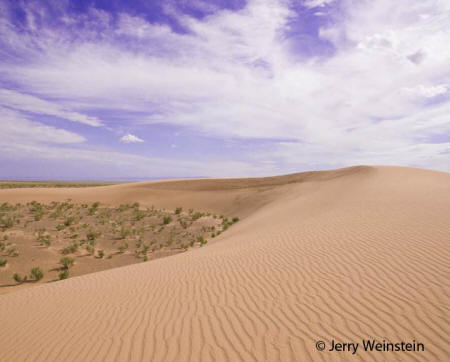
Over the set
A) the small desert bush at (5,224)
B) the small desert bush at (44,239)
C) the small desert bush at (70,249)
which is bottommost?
the small desert bush at (70,249)

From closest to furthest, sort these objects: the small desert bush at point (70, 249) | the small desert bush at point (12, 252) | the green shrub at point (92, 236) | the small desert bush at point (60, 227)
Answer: the small desert bush at point (12, 252) → the small desert bush at point (70, 249) → the green shrub at point (92, 236) → the small desert bush at point (60, 227)

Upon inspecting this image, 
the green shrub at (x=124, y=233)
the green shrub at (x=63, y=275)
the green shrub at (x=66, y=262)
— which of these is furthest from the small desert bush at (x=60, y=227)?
the green shrub at (x=63, y=275)

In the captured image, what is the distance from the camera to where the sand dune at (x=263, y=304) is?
3.31 meters

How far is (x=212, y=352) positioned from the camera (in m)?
3.24

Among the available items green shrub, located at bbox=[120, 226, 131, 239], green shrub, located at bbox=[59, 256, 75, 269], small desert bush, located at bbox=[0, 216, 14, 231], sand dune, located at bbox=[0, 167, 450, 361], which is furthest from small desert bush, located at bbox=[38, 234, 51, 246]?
sand dune, located at bbox=[0, 167, 450, 361]

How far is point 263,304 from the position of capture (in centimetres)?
425

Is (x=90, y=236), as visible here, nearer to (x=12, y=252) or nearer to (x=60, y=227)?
(x=60, y=227)

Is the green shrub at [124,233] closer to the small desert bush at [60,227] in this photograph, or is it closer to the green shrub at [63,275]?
the small desert bush at [60,227]

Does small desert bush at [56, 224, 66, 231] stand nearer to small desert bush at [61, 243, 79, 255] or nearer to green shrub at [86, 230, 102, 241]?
green shrub at [86, 230, 102, 241]

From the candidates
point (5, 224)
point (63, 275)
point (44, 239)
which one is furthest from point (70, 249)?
point (5, 224)

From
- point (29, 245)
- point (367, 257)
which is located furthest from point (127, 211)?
point (367, 257)

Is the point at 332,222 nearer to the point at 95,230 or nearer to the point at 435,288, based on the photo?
the point at 435,288

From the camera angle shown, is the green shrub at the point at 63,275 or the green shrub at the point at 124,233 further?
the green shrub at the point at 124,233

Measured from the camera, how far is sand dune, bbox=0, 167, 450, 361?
331 centimetres
